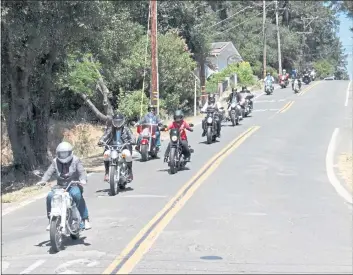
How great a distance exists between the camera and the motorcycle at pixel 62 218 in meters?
9.11

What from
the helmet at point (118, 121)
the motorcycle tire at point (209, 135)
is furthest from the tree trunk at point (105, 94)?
the helmet at point (118, 121)

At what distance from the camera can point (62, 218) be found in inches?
369

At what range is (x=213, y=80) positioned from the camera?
59.1m

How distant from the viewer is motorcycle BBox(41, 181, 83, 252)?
359 inches

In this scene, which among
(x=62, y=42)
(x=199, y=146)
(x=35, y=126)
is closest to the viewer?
(x=62, y=42)

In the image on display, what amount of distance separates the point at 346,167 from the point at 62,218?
11.5 meters

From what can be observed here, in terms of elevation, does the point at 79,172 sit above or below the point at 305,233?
above

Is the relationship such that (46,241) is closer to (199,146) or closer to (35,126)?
(35,126)

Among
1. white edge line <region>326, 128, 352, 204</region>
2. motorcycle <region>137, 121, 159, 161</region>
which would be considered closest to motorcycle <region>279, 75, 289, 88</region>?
white edge line <region>326, 128, 352, 204</region>

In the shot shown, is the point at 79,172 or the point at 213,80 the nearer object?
the point at 79,172

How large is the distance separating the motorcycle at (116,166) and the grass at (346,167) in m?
5.32

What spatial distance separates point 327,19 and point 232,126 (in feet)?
223

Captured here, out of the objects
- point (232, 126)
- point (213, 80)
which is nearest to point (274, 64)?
point (213, 80)

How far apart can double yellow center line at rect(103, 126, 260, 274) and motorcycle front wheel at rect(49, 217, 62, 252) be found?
0.95 meters
